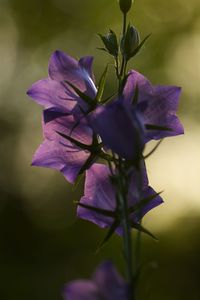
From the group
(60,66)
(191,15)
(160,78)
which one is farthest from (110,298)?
(191,15)

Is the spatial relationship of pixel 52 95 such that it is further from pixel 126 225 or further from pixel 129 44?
pixel 126 225

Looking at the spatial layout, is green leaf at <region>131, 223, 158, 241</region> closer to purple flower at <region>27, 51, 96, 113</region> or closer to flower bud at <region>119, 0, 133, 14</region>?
purple flower at <region>27, 51, 96, 113</region>

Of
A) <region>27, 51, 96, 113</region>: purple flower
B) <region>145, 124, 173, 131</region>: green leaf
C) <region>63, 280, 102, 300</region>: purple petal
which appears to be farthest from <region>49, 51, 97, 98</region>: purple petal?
<region>63, 280, 102, 300</region>: purple petal

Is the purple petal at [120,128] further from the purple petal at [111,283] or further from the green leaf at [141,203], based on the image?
the purple petal at [111,283]

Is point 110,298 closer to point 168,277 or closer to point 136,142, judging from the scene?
point 136,142

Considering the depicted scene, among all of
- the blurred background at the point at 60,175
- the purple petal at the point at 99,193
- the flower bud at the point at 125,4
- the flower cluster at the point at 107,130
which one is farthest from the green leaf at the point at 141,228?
the blurred background at the point at 60,175

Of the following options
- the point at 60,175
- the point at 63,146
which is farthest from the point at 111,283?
the point at 60,175
